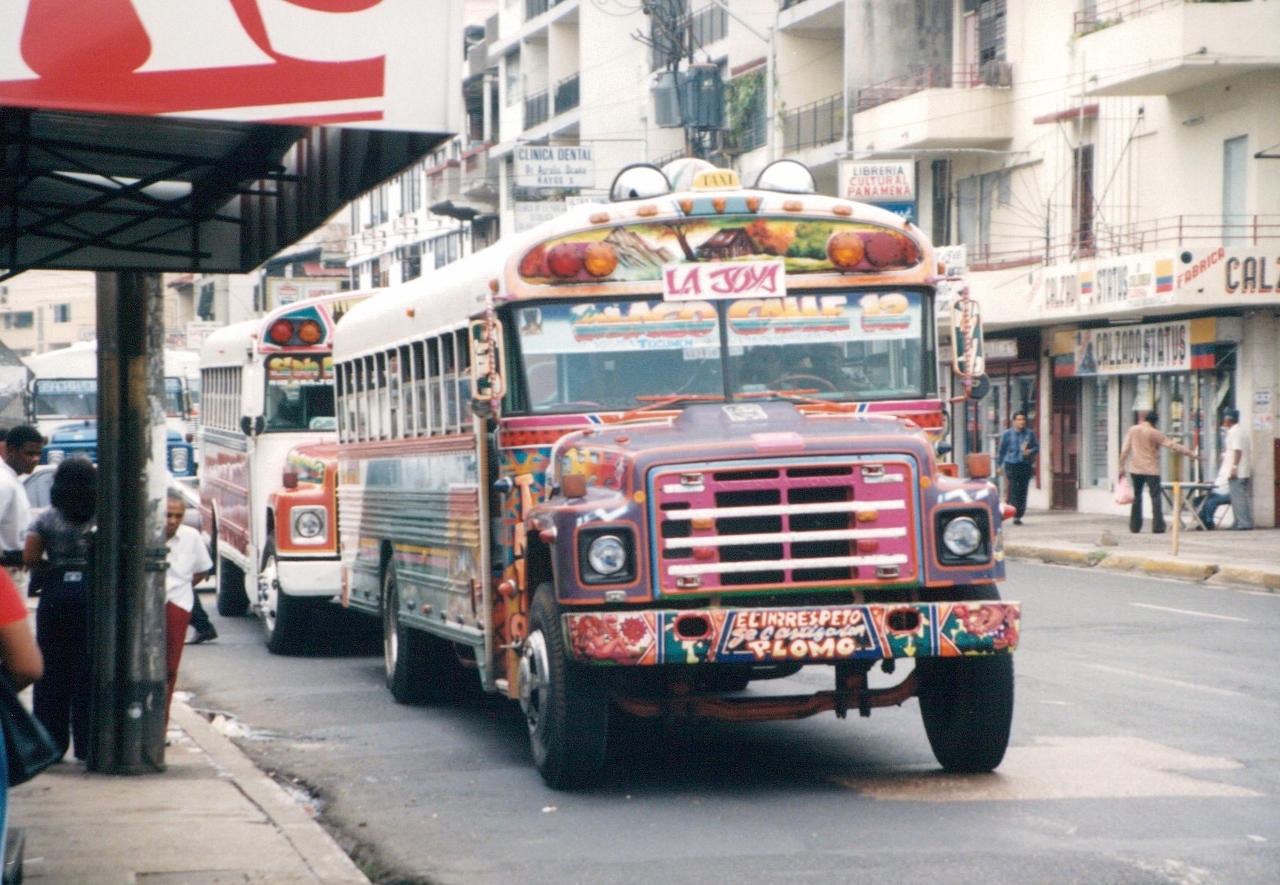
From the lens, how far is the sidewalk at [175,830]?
23.6 ft

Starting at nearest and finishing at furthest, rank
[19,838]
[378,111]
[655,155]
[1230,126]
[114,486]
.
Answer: [378,111] → [19,838] → [114,486] → [1230,126] → [655,155]

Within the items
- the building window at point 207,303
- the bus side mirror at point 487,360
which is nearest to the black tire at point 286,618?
the bus side mirror at point 487,360

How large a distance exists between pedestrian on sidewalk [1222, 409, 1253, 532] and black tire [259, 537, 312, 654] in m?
14.6

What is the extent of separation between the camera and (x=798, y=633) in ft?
27.3

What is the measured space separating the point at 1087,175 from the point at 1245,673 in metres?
20.9

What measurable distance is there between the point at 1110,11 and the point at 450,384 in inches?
883

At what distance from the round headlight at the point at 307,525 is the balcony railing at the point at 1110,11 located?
17110mm

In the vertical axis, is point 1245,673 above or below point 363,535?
below

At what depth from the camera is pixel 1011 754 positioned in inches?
379

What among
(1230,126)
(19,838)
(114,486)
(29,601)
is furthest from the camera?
(1230,126)

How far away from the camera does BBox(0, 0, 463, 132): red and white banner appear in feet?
18.4

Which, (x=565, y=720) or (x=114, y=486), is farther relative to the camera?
(x=114, y=486)

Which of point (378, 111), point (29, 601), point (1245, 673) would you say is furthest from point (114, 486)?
point (29, 601)

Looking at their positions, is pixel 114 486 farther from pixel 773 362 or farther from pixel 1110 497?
pixel 1110 497
